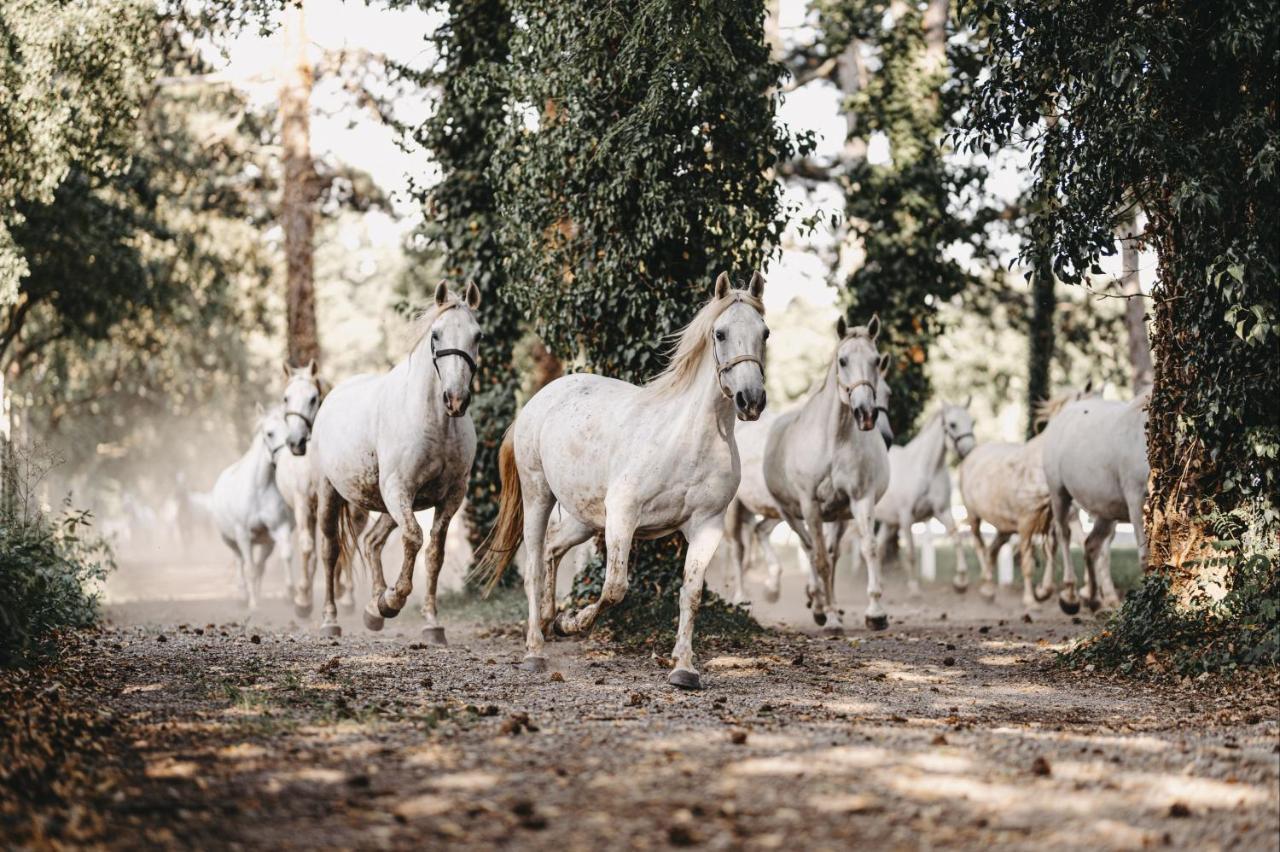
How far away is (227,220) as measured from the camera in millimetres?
26906

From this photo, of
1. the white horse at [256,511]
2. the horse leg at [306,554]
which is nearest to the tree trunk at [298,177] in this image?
the white horse at [256,511]

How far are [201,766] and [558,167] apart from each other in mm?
7793

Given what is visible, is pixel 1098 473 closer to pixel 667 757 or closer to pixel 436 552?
pixel 436 552

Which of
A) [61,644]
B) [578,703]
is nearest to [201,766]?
[578,703]

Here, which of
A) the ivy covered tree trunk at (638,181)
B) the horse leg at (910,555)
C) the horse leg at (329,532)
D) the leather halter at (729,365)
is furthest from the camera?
the horse leg at (910,555)

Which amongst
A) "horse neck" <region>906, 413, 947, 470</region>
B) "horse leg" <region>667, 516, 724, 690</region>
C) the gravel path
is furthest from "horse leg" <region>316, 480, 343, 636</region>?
"horse neck" <region>906, 413, 947, 470</region>

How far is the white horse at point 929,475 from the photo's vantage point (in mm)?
18219

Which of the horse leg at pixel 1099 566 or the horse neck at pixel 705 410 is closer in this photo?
the horse neck at pixel 705 410

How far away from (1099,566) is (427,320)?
8.98m

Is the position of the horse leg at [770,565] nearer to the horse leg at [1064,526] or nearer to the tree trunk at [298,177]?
the horse leg at [1064,526]

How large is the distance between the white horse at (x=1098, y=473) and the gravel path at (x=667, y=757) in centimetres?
366

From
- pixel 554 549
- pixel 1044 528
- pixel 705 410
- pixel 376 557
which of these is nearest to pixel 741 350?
pixel 705 410

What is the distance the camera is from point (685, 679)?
8.25 meters

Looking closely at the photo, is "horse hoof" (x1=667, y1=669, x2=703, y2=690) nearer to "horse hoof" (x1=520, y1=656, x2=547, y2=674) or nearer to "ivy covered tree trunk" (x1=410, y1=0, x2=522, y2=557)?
"horse hoof" (x1=520, y1=656, x2=547, y2=674)
